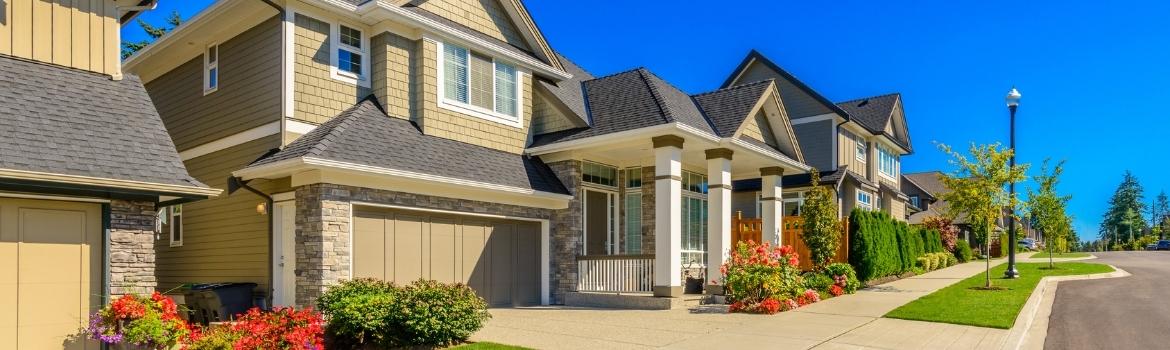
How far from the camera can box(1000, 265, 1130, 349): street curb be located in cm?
1117

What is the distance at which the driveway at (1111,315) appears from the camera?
11289 millimetres

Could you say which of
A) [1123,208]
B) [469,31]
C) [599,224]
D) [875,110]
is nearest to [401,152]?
[469,31]

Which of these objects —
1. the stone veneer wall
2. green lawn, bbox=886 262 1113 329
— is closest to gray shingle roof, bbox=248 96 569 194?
the stone veneer wall

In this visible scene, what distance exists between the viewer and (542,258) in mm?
16766

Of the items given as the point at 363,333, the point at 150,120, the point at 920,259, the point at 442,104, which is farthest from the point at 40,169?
the point at 920,259

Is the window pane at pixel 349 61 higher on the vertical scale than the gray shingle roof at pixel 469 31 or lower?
lower

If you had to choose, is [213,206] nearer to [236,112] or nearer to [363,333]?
[236,112]

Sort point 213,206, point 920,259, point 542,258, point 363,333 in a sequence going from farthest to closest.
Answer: point 920,259, point 542,258, point 213,206, point 363,333

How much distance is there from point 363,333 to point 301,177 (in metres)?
3.43

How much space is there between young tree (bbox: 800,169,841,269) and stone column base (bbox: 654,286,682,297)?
4.13m

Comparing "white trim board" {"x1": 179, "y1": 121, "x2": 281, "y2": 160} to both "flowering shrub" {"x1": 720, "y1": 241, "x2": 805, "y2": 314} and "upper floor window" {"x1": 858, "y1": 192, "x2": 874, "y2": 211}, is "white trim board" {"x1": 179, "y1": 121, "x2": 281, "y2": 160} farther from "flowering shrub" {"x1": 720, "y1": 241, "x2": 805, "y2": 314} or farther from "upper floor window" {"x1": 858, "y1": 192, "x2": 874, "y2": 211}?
"upper floor window" {"x1": 858, "y1": 192, "x2": 874, "y2": 211}

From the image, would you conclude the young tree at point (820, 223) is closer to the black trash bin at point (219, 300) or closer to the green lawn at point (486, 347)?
the green lawn at point (486, 347)

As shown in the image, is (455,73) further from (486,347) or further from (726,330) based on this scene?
(726,330)

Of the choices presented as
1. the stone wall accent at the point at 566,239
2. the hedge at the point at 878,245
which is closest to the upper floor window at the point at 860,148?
the hedge at the point at 878,245
